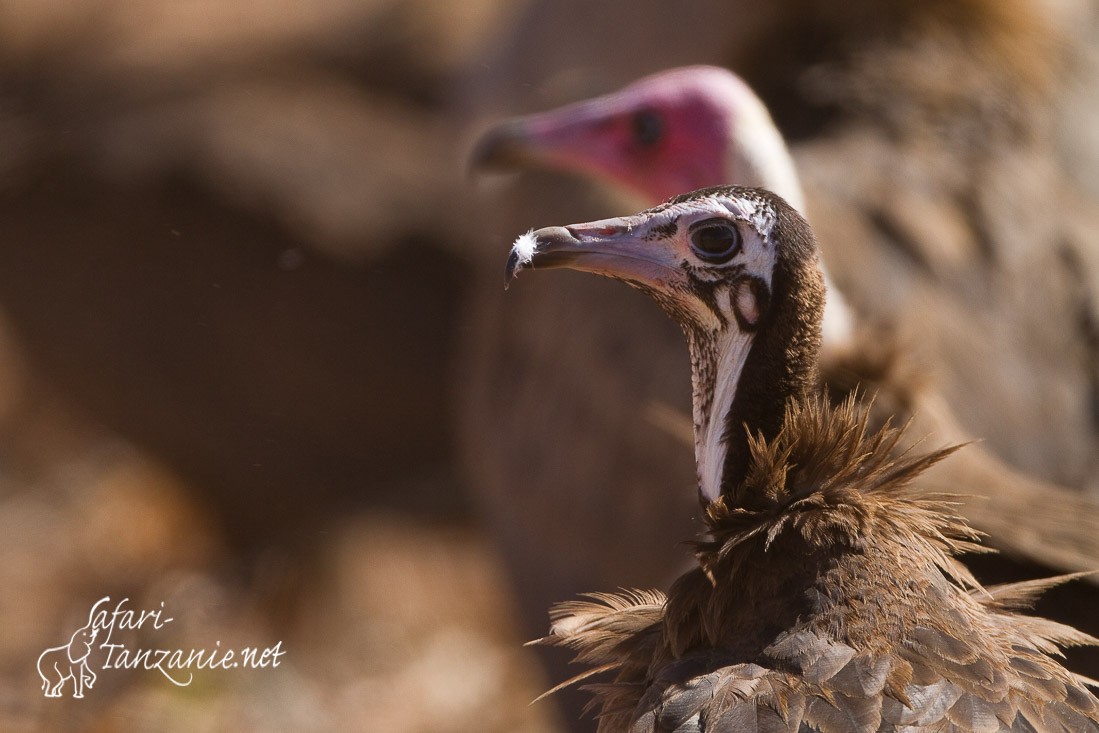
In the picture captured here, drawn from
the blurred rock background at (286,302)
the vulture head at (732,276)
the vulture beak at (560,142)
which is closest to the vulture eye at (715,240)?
the vulture head at (732,276)

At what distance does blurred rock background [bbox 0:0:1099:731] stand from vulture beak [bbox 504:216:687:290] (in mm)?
2839

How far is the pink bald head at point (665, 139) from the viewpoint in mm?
2939

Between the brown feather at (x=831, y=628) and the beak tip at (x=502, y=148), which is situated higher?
the beak tip at (x=502, y=148)

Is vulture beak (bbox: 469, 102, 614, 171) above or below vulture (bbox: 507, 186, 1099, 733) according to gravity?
above

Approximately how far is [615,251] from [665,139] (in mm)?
1178

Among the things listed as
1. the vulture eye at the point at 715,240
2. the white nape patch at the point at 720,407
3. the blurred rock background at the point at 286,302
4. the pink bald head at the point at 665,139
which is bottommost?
the white nape patch at the point at 720,407

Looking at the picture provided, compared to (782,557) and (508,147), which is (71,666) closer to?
(508,147)

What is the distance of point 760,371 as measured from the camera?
6.48 feet

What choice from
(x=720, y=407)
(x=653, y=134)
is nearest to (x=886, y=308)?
(x=653, y=134)

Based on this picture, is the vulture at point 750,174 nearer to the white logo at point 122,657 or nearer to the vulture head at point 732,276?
the vulture head at point 732,276

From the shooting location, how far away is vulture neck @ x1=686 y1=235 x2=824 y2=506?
6.40 feet

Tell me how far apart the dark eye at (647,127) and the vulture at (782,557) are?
1.05m

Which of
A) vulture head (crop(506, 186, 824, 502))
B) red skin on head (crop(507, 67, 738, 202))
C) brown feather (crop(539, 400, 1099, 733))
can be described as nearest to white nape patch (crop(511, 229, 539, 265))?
vulture head (crop(506, 186, 824, 502))

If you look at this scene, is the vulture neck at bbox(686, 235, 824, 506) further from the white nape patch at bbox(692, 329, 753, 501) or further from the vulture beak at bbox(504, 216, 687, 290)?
the vulture beak at bbox(504, 216, 687, 290)
